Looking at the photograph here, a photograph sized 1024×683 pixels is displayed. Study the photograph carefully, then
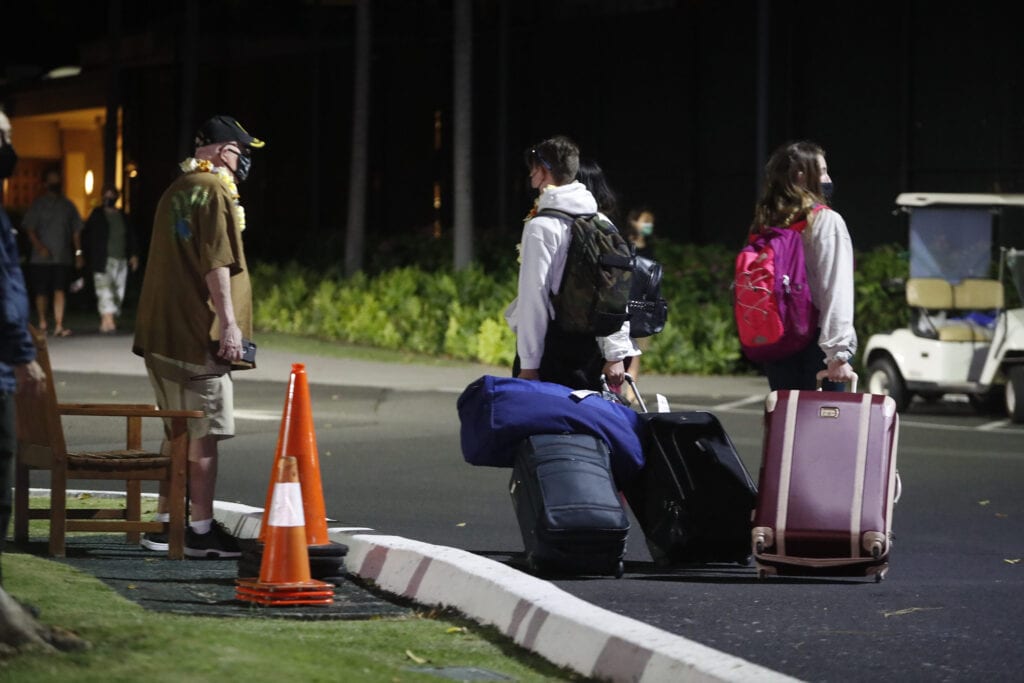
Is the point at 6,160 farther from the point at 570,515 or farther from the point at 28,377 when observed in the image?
the point at 570,515

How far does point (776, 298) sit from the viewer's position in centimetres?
870

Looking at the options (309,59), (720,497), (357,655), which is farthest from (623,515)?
(309,59)

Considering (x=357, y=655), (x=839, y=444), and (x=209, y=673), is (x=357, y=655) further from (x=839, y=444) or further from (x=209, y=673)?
(x=839, y=444)

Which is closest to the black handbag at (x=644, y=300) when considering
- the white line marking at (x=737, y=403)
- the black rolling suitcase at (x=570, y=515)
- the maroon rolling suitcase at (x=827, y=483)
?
the black rolling suitcase at (x=570, y=515)

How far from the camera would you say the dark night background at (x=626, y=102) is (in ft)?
82.9

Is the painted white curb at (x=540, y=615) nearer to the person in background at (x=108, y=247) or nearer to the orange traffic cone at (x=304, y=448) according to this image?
the orange traffic cone at (x=304, y=448)

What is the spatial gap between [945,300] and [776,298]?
30.2 feet

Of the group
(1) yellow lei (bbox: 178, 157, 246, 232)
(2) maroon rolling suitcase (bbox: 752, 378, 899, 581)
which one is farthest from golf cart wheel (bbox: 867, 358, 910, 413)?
(1) yellow lei (bbox: 178, 157, 246, 232)

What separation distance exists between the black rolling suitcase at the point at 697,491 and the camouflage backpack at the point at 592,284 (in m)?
0.50

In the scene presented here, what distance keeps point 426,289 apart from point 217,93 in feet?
66.5

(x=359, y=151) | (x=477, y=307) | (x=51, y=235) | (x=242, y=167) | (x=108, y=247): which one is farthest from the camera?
(x=359, y=151)

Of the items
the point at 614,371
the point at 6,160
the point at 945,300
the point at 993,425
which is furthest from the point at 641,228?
the point at 6,160

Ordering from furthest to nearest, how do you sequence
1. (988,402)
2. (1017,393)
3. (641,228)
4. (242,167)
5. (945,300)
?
1. (641,228)
2. (988,402)
3. (945,300)
4. (1017,393)
5. (242,167)

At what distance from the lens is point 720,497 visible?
8812 mm
